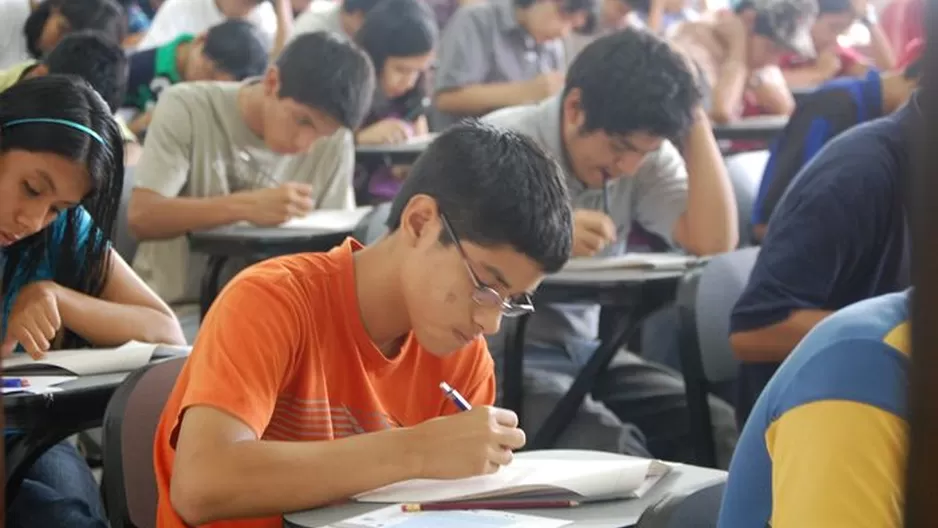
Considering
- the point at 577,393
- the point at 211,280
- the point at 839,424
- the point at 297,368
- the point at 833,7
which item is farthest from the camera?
the point at 833,7

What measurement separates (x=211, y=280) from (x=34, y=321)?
113 cm

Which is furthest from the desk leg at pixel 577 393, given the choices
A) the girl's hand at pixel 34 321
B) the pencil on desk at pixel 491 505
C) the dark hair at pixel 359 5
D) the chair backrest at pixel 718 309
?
the dark hair at pixel 359 5

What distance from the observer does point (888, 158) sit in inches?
83.2

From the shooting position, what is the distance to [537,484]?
4.78 feet

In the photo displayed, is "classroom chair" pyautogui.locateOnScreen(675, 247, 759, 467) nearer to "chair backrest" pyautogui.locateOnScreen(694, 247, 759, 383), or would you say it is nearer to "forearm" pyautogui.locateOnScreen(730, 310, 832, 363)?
"chair backrest" pyautogui.locateOnScreen(694, 247, 759, 383)

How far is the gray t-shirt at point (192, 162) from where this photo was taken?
3.31 meters

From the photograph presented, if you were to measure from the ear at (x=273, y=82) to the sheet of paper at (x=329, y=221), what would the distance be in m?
0.31

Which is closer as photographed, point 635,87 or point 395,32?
point 635,87

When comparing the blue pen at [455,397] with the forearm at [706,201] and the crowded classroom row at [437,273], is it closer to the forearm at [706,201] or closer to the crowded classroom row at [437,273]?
the crowded classroom row at [437,273]

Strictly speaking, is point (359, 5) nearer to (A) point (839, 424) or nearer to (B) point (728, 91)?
(B) point (728, 91)

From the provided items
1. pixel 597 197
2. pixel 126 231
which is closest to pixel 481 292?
pixel 597 197

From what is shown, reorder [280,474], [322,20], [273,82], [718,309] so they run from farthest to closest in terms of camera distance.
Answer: [322,20] < [273,82] < [718,309] < [280,474]

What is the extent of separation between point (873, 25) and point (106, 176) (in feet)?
18.8

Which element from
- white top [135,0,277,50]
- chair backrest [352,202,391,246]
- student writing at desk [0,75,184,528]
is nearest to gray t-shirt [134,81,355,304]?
chair backrest [352,202,391,246]
